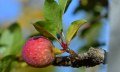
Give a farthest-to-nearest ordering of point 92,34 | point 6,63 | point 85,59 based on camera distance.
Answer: point 92,34, point 6,63, point 85,59

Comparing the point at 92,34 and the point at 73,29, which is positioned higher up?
the point at 92,34

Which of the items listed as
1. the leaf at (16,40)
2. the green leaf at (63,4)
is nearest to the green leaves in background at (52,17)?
the green leaf at (63,4)

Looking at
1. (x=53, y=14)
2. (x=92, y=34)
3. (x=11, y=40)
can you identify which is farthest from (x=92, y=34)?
(x=53, y=14)

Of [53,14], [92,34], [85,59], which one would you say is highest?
[92,34]

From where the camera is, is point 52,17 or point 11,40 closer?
point 52,17

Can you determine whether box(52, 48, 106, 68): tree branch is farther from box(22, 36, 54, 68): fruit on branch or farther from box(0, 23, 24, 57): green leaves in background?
box(0, 23, 24, 57): green leaves in background

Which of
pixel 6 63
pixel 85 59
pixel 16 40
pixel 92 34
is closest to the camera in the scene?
pixel 85 59

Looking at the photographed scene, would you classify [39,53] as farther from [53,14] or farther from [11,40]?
[11,40]
